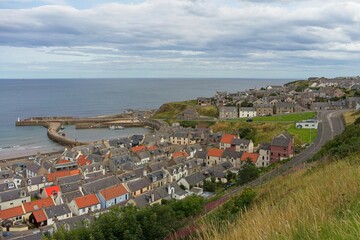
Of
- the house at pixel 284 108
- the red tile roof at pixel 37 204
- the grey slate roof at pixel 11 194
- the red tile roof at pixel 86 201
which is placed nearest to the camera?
the red tile roof at pixel 37 204

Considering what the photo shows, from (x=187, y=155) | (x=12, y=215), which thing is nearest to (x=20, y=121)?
(x=187, y=155)

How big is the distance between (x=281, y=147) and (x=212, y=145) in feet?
43.0

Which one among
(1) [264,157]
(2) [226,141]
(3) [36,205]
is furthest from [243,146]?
(3) [36,205]

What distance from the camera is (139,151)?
45.5 metres

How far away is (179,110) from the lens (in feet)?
304

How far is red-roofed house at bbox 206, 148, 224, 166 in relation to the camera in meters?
42.1

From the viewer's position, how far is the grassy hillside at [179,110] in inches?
3285

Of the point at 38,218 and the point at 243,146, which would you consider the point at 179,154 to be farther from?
the point at 38,218

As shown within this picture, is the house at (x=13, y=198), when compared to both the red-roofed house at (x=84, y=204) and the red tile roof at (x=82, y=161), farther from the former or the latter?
the red tile roof at (x=82, y=161)

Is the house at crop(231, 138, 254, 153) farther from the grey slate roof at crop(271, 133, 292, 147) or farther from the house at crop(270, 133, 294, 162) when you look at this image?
the grey slate roof at crop(271, 133, 292, 147)

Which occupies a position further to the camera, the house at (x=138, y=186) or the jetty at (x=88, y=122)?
the jetty at (x=88, y=122)

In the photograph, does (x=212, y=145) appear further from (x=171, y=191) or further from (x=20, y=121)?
(x=20, y=121)

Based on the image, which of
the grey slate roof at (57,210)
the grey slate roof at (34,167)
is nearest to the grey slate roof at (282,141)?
the grey slate roof at (57,210)

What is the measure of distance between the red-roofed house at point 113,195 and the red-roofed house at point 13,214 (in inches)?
255
